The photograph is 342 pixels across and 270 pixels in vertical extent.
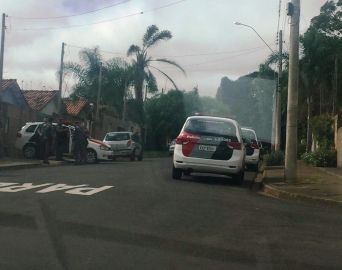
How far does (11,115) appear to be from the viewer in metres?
28.6

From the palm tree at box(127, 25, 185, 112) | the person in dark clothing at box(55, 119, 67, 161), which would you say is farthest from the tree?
the person in dark clothing at box(55, 119, 67, 161)

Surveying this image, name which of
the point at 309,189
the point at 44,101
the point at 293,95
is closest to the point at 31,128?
the point at 293,95

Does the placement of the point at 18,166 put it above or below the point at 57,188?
below

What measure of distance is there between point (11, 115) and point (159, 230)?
22.2 metres

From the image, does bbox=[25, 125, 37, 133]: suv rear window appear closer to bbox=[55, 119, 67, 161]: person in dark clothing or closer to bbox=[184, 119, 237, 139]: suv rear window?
bbox=[55, 119, 67, 161]: person in dark clothing

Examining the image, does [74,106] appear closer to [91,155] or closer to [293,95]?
[91,155]

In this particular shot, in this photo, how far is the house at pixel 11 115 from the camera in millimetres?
26714

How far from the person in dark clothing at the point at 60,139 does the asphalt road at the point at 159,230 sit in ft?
36.8

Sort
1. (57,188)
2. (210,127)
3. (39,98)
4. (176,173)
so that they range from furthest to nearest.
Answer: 1. (39,98)
2. (176,173)
3. (210,127)
4. (57,188)

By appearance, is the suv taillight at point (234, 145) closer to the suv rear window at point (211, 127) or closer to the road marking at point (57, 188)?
the suv rear window at point (211, 127)

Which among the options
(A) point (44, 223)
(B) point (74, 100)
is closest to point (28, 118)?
(B) point (74, 100)

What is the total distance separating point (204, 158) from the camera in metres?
14.9

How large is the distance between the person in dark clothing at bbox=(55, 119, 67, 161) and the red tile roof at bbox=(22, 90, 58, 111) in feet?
47.3

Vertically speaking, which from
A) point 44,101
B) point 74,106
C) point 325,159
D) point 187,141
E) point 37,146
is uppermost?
point 44,101
